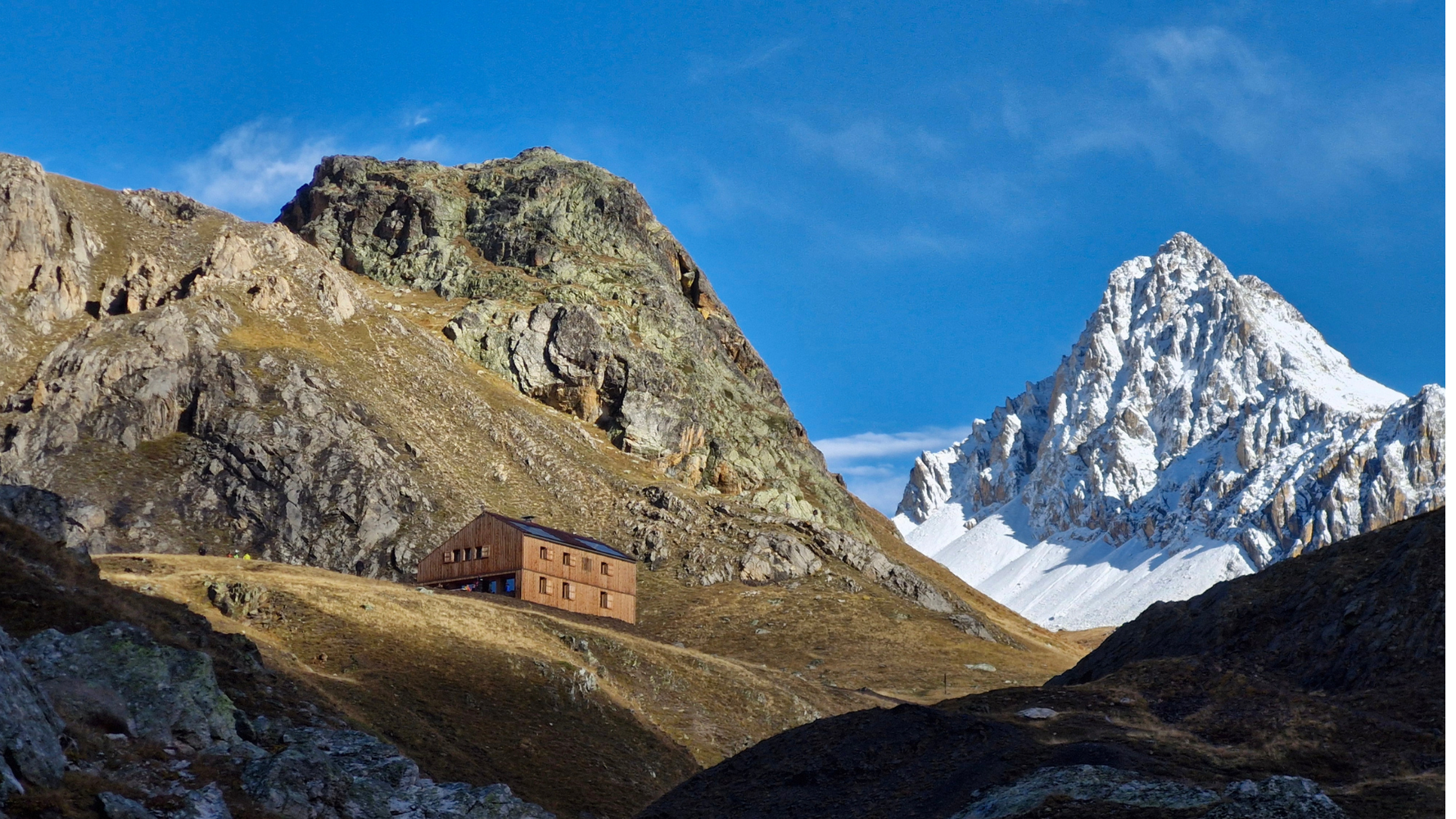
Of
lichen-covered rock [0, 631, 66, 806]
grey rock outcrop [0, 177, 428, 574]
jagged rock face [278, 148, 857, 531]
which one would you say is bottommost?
lichen-covered rock [0, 631, 66, 806]

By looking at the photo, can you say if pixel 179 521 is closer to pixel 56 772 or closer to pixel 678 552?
pixel 678 552

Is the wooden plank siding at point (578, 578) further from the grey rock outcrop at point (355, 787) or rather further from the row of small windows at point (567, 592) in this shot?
the grey rock outcrop at point (355, 787)

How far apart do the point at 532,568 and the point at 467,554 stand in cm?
679

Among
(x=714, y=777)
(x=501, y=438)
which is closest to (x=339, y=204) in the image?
(x=501, y=438)

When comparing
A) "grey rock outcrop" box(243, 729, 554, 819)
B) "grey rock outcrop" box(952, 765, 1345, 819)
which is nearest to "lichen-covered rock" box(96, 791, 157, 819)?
"grey rock outcrop" box(243, 729, 554, 819)

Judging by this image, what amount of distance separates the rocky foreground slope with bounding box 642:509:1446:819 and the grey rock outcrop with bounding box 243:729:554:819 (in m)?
5.76

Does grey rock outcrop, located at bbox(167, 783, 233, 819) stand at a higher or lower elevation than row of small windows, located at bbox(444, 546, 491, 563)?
lower

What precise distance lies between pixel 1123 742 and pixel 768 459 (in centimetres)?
12508

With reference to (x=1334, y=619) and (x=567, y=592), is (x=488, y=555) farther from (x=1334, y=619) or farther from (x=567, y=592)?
(x=1334, y=619)

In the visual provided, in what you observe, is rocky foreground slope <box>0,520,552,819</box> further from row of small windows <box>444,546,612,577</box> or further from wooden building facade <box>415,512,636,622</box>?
row of small windows <box>444,546,612,577</box>

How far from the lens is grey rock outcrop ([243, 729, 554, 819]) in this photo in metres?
29.5

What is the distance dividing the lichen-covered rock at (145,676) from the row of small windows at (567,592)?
5515 centimetres

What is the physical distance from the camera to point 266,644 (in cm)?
5116

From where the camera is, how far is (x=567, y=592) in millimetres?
92000
